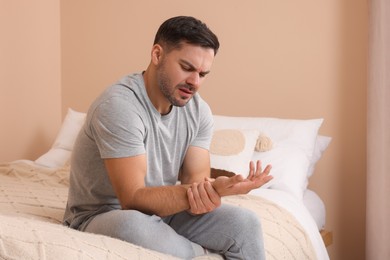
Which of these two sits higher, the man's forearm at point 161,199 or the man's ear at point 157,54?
the man's ear at point 157,54

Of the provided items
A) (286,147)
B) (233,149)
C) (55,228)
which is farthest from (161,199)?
(286,147)

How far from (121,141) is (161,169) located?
0.22 m

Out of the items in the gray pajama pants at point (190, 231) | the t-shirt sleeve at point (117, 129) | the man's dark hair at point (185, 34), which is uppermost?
the man's dark hair at point (185, 34)

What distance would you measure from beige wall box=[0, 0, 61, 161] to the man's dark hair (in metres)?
2.04

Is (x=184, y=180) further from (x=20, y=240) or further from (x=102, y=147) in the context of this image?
(x=20, y=240)

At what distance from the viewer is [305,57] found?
3.04 metres

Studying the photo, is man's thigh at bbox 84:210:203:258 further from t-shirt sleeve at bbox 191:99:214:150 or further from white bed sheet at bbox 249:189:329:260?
white bed sheet at bbox 249:189:329:260

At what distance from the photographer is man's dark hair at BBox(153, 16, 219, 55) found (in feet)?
5.64

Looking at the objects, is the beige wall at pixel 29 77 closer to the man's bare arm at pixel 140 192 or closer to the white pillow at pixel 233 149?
the white pillow at pixel 233 149

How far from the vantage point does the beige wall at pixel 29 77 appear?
11.7 feet

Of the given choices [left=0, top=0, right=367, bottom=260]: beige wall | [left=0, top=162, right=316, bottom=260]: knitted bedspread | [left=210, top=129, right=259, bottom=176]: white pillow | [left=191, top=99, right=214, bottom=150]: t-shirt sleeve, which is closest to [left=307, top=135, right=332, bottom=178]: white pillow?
[left=0, top=0, right=367, bottom=260]: beige wall

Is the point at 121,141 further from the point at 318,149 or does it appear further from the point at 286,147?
the point at 318,149

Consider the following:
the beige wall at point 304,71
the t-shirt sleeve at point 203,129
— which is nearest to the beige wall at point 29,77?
the beige wall at point 304,71

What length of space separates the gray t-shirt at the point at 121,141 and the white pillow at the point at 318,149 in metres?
1.12
